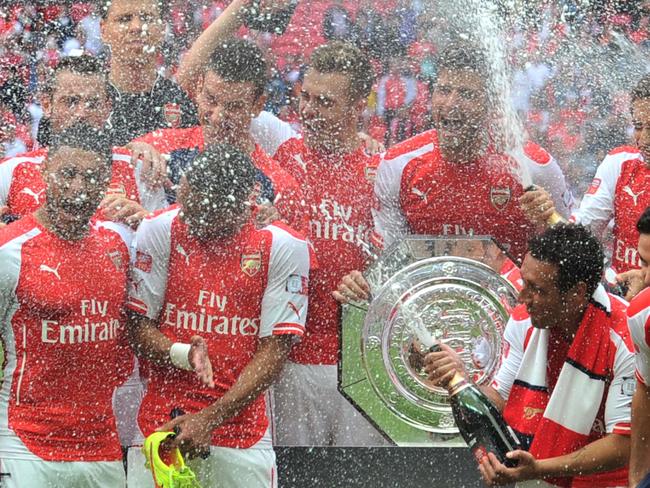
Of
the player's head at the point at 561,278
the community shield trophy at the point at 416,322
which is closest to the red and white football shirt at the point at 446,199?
the community shield trophy at the point at 416,322

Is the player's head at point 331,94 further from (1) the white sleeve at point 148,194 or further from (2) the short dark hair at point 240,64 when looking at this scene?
(1) the white sleeve at point 148,194

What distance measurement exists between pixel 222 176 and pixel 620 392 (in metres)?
1.64

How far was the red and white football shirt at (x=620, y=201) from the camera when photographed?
6.06m

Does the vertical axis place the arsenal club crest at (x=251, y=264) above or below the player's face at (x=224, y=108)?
below

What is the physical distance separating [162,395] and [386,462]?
3.55 ft

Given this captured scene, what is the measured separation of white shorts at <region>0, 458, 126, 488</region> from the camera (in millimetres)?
5312

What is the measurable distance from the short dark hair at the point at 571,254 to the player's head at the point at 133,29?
6.67ft

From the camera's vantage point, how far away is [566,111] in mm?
6711

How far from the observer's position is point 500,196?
19.8 ft

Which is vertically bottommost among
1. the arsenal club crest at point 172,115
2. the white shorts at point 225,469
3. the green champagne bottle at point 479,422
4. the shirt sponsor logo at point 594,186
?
the white shorts at point 225,469

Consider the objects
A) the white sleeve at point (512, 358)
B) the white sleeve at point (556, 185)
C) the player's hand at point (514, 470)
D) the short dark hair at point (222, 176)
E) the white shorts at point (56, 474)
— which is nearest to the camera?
the player's hand at point (514, 470)

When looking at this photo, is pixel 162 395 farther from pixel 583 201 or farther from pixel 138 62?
pixel 583 201

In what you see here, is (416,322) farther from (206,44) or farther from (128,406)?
(206,44)

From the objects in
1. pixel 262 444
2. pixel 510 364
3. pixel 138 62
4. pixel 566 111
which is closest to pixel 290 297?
pixel 262 444
